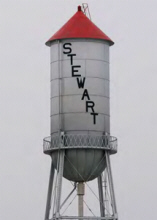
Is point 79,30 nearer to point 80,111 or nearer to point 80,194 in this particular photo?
point 80,111

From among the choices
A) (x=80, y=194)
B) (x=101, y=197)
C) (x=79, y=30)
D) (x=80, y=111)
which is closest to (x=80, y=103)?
(x=80, y=111)

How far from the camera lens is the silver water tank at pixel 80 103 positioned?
90.2 m

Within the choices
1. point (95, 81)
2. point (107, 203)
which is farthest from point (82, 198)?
point (95, 81)

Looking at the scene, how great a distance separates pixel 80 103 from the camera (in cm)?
9019

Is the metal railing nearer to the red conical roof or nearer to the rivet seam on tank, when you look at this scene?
the rivet seam on tank

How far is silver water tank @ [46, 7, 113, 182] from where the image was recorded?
296 ft

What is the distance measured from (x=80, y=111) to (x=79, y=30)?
508 cm

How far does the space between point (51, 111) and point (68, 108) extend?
64.9 inches

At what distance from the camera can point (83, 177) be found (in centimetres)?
9081

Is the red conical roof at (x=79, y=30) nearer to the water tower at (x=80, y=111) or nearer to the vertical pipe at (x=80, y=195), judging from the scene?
the water tower at (x=80, y=111)

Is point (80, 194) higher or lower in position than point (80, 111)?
lower

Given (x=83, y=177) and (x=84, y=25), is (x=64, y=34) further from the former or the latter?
(x=83, y=177)

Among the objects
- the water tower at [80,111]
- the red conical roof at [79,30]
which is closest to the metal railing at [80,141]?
the water tower at [80,111]

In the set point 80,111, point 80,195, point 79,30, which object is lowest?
point 80,195
